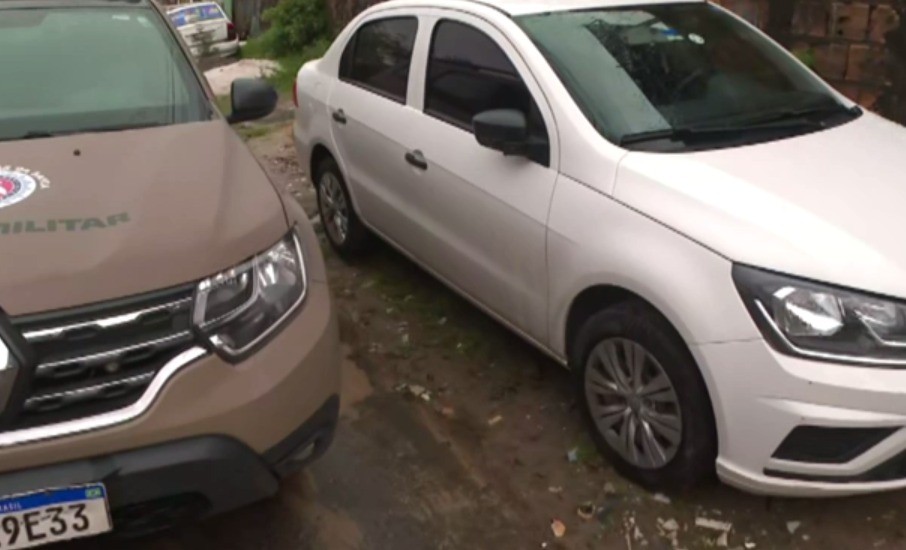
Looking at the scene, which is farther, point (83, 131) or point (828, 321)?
point (83, 131)

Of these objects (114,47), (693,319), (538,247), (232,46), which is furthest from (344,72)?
(232,46)

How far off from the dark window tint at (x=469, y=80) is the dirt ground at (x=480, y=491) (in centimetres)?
116

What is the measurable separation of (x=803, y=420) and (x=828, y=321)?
298 mm

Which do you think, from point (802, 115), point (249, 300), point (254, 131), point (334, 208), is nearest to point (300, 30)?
point (254, 131)

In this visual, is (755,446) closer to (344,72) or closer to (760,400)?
(760,400)

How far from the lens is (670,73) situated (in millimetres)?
3740

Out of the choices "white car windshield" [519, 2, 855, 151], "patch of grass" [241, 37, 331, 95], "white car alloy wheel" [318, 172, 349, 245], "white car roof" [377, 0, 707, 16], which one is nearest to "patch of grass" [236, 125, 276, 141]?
"patch of grass" [241, 37, 331, 95]

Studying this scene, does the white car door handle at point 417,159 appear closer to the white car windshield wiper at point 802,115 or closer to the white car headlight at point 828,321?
the white car windshield wiper at point 802,115

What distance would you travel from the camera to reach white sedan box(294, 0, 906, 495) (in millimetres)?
2705

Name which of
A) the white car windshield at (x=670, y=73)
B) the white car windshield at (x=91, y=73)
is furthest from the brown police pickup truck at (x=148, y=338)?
the white car windshield at (x=670, y=73)

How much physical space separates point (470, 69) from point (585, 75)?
681 mm

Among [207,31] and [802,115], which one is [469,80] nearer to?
[802,115]

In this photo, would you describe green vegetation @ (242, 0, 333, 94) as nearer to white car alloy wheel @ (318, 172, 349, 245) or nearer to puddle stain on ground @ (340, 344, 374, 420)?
white car alloy wheel @ (318, 172, 349, 245)

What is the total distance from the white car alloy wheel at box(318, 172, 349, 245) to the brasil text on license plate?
3.19 meters
